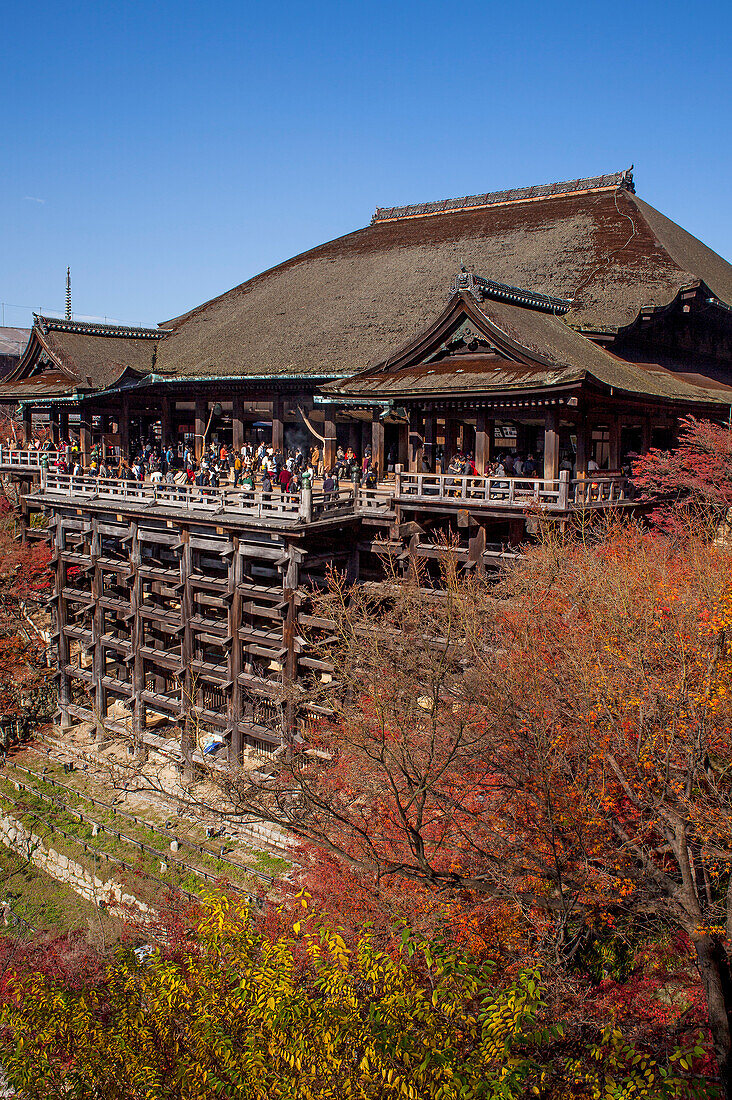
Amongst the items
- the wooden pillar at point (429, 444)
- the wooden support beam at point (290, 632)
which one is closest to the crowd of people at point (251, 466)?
the wooden pillar at point (429, 444)

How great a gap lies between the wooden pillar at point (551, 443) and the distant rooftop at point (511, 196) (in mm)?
18008

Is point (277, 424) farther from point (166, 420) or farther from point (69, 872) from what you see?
point (69, 872)

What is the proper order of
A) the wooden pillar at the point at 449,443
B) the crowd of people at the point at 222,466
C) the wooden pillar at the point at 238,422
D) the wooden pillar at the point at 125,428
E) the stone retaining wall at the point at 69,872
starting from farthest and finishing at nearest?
the wooden pillar at the point at 125,428 → the wooden pillar at the point at 238,422 → the crowd of people at the point at 222,466 → the wooden pillar at the point at 449,443 → the stone retaining wall at the point at 69,872

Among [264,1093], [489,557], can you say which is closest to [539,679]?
[489,557]

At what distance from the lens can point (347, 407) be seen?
25.3 metres

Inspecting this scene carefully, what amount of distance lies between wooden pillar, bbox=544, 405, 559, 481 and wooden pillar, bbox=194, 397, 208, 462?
51.0ft

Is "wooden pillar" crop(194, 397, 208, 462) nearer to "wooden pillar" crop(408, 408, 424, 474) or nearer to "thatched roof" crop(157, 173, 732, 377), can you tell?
"thatched roof" crop(157, 173, 732, 377)

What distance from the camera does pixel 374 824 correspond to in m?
14.6

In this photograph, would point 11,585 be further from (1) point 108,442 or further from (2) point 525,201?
(2) point 525,201

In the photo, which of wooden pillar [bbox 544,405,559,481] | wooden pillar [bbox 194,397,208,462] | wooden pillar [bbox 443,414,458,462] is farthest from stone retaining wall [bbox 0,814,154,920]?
wooden pillar [bbox 194,397,208,462]

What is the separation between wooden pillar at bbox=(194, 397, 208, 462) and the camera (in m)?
29.2

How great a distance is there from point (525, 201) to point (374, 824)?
28.5 m

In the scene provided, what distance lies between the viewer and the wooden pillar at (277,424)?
2689 cm

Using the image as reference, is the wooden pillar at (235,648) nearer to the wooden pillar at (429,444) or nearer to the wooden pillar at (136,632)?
the wooden pillar at (136,632)
